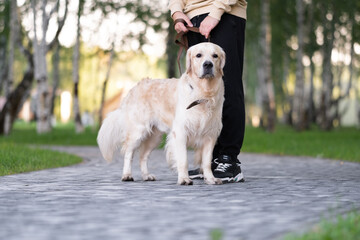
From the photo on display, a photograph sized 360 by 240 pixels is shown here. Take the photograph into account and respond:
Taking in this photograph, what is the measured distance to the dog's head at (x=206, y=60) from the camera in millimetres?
6812

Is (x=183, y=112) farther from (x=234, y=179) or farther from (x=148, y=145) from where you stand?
(x=148, y=145)

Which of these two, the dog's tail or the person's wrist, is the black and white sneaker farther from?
the person's wrist

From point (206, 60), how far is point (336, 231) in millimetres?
3417

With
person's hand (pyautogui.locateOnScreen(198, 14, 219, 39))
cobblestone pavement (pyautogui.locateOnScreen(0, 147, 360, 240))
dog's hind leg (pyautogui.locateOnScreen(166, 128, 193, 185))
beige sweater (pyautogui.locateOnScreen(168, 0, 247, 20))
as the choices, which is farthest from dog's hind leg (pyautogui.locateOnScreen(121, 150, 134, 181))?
beige sweater (pyautogui.locateOnScreen(168, 0, 247, 20))

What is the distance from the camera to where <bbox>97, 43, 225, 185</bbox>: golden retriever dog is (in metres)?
6.93

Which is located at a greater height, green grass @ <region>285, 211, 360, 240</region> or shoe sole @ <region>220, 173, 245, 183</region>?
shoe sole @ <region>220, 173, 245, 183</region>

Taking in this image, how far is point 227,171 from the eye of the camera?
732cm

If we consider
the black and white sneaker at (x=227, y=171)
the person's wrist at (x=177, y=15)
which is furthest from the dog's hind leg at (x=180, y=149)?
the person's wrist at (x=177, y=15)

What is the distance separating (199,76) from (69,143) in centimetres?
1300

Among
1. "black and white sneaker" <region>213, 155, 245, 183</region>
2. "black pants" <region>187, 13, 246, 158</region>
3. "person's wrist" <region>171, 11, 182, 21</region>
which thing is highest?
"person's wrist" <region>171, 11, 182, 21</region>

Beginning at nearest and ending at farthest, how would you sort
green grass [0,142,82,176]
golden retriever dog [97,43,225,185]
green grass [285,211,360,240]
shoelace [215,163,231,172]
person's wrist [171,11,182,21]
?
green grass [285,211,360,240] < golden retriever dog [97,43,225,185] < shoelace [215,163,231,172] < person's wrist [171,11,182,21] < green grass [0,142,82,176]

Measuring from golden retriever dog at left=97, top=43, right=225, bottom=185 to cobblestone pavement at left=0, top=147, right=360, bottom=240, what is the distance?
0.30 metres

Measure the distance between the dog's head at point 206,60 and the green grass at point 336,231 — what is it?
2904 millimetres

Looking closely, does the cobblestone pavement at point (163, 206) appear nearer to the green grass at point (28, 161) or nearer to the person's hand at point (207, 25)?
the green grass at point (28, 161)
